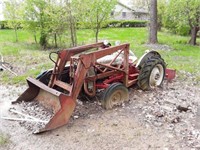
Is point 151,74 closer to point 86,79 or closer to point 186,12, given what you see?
point 86,79

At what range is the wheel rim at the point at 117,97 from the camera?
16.2 ft

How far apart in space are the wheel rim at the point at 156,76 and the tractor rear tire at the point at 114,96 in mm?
967

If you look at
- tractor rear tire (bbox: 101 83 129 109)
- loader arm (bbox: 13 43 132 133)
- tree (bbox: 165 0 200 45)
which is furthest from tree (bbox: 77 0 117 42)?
tractor rear tire (bbox: 101 83 129 109)

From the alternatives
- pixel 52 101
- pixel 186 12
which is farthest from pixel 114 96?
pixel 186 12

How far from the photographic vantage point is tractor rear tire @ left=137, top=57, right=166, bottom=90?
563cm

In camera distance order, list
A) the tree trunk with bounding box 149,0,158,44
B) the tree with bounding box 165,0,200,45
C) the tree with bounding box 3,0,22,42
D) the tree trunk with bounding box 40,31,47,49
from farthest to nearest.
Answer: the tree with bounding box 3,0,22,42 → the tree trunk with bounding box 149,0,158,44 → the tree trunk with bounding box 40,31,47,49 → the tree with bounding box 165,0,200,45

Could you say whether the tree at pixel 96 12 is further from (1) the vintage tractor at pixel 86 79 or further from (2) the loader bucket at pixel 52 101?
(2) the loader bucket at pixel 52 101

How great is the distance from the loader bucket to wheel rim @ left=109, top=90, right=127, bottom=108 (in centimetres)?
91

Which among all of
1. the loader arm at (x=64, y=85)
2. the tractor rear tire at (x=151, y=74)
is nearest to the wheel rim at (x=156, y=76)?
the tractor rear tire at (x=151, y=74)

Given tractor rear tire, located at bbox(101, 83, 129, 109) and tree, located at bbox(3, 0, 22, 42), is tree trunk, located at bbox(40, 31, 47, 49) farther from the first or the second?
tractor rear tire, located at bbox(101, 83, 129, 109)

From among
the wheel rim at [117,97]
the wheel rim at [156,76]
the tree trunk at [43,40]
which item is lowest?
the wheel rim at [117,97]

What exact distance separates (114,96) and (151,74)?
1256 millimetres

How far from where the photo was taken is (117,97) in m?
5.07

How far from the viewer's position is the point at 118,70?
16.9ft
